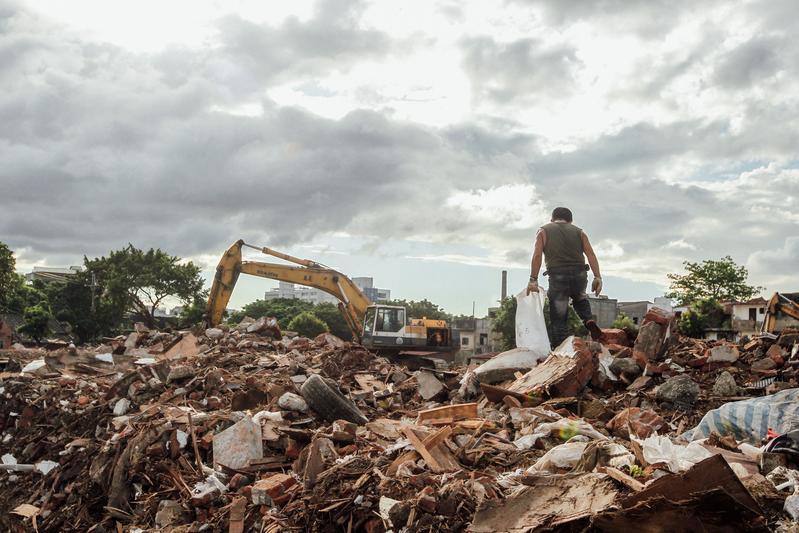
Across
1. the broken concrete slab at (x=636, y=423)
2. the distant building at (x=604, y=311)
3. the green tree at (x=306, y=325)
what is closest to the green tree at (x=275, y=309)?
the green tree at (x=306, y=325)

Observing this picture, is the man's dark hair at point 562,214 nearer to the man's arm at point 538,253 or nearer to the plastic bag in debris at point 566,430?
the man's arm at point 538,253

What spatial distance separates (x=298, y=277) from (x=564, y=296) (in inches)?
458

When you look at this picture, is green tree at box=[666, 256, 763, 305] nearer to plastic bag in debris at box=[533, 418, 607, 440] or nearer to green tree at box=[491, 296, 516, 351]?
green tree at box=[491, 296, 516, 351]

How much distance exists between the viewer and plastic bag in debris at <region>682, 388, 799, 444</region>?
4609 mm

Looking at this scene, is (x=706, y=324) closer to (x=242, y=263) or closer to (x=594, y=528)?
(x=242, y=263)

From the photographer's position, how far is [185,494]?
5281mm

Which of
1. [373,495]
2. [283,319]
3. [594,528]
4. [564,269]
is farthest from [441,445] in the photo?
[283,319]

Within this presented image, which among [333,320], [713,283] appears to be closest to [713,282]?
[713,283]

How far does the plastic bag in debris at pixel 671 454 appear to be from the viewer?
11.7 feet

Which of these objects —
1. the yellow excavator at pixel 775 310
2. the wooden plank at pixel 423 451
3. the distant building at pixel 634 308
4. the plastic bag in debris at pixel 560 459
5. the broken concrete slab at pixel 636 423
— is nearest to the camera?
the plastic bag in debris at pixel 560 459

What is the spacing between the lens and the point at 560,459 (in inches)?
156

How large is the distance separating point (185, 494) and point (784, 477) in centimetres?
435

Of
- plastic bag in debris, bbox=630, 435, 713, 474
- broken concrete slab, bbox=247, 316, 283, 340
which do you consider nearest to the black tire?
plastic bag in debris, bbox=630, 435, 713, 474

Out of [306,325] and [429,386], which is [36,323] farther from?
[429,386]
